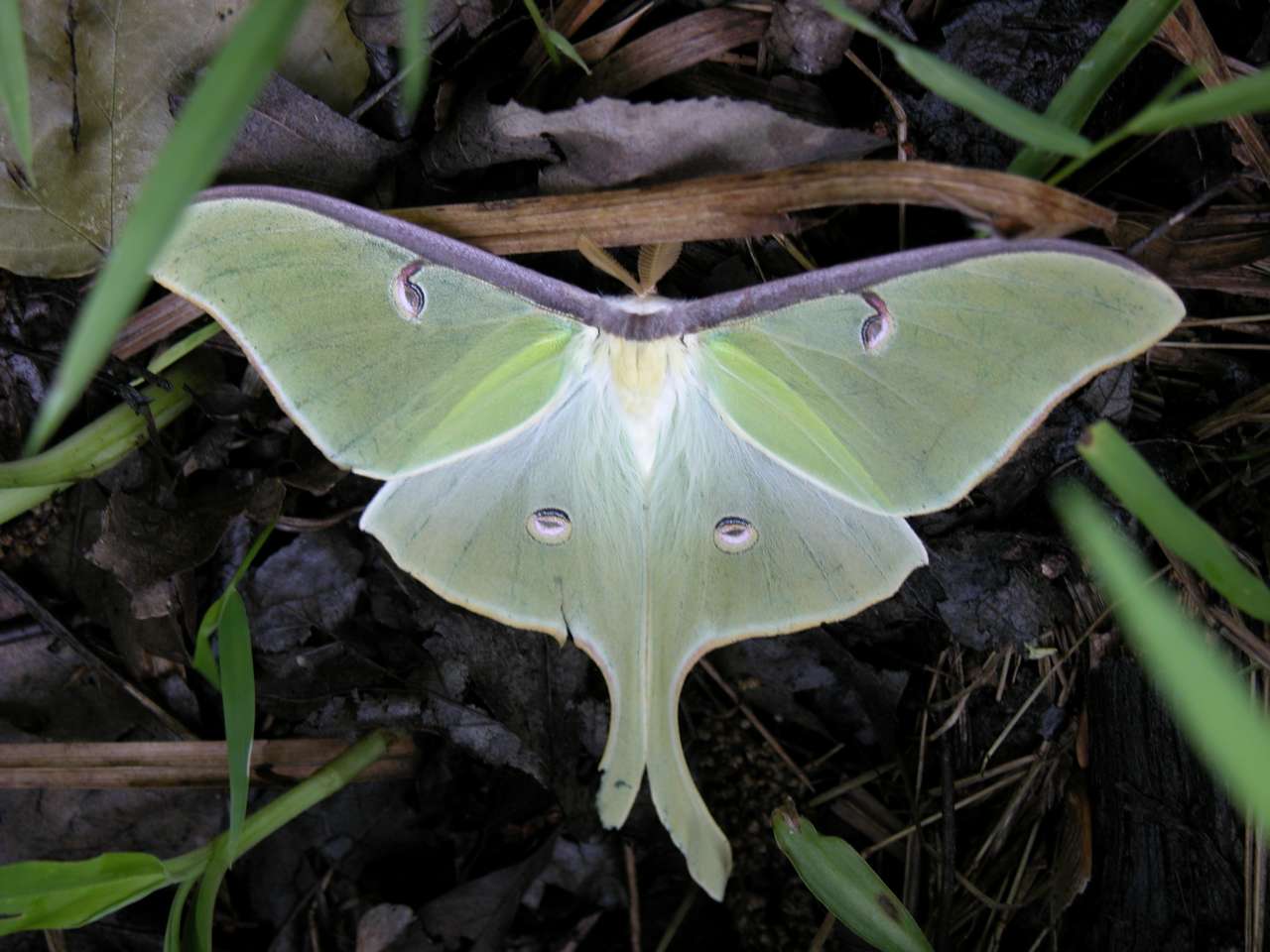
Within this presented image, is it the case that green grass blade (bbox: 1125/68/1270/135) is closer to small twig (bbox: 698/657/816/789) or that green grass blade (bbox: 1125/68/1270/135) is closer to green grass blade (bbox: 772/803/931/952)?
green grass blade (bbox: 772/803/931/952)

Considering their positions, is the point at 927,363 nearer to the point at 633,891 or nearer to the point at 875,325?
the point at 875,325

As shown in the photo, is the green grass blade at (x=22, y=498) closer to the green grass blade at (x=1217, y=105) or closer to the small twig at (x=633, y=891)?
the small twig at (x=633, y=891)

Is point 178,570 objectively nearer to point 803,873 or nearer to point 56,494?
point 56,494

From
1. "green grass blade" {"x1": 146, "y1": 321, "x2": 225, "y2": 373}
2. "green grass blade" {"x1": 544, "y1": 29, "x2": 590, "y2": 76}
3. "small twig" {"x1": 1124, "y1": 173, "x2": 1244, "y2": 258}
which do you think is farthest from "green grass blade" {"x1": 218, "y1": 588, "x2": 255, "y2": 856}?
"small twig" {"x1": 1124, "y1": 173, "x2": 1244, "y2": 258}

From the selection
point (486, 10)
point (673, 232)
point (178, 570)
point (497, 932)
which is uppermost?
point (486, 10)

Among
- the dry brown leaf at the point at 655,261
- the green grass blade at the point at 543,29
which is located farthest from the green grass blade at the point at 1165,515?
the green grass blade at the point at 543,29

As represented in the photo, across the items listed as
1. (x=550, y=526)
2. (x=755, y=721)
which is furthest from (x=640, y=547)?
(x=755, y=721)

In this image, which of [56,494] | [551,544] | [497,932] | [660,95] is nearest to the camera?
[551,544]

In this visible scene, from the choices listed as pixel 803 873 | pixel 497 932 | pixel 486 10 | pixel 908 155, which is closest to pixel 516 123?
pixel 486 10
